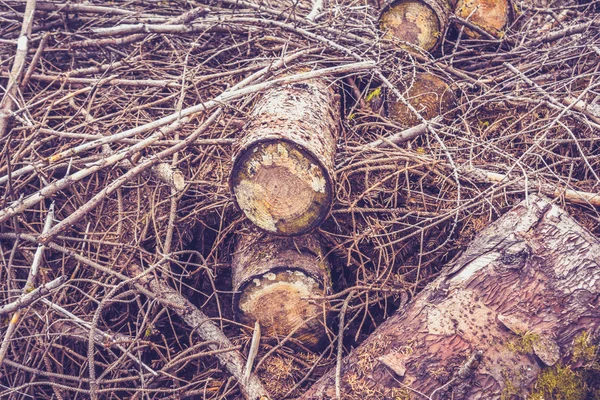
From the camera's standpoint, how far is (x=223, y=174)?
2.78 meters

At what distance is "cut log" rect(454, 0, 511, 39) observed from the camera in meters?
3.50

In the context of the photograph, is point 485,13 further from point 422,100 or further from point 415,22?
point 422,100

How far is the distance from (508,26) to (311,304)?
260 centimetres

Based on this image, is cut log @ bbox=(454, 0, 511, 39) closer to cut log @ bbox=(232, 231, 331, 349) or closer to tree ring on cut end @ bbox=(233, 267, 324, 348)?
cut log @ bbox=(232, 231, 331, 349)

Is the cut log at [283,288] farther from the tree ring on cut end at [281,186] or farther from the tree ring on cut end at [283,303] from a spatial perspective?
the tree ring on cut end at [281,186]

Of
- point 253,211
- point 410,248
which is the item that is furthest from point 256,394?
point 410,248

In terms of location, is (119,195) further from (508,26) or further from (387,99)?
(508,26)

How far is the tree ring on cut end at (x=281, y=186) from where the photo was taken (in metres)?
2.16

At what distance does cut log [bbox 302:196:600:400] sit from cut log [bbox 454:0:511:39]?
1.96 meters

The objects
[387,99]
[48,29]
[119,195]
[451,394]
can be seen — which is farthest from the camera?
[48,29]

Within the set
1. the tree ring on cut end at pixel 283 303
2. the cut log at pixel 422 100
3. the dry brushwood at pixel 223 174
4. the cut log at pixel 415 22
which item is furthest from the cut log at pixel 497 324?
the cut log at pixel 415 22

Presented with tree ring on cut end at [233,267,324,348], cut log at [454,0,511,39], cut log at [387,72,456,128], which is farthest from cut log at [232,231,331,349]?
cut log at [454,0,511,39]

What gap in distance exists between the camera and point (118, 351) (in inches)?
101

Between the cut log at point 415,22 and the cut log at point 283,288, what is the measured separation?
169 cm
